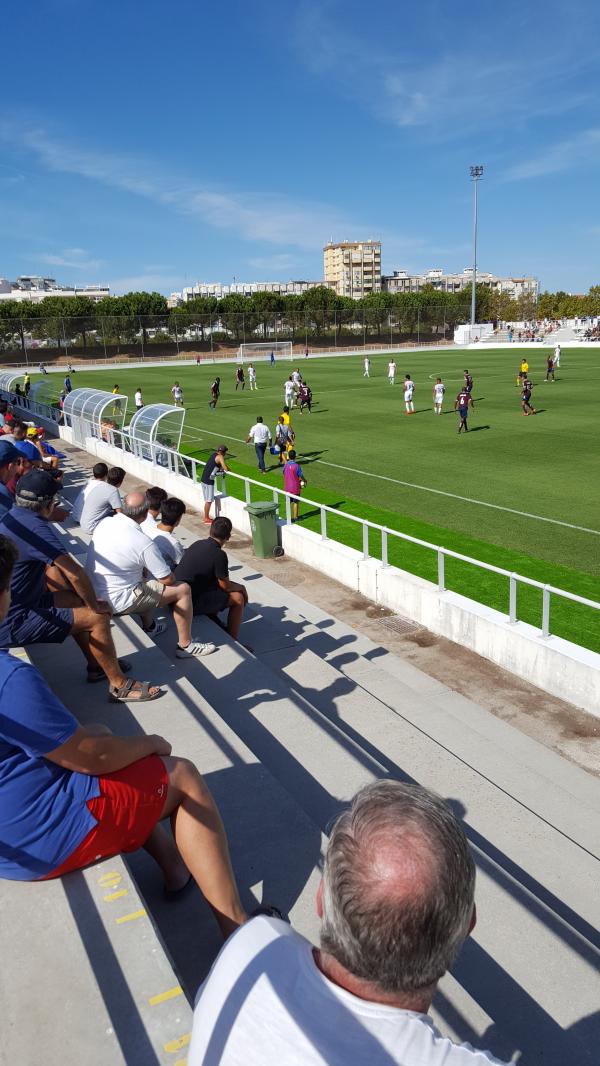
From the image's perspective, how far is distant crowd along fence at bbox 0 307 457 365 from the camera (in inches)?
2997

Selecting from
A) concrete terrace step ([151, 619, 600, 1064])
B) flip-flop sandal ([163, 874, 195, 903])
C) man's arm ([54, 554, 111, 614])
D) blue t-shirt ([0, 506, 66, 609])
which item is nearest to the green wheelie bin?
concrete terrace step ([151, 619, 600, 1064])

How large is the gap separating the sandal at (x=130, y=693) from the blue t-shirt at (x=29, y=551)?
876 mm

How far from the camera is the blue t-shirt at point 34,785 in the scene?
8.62 feet

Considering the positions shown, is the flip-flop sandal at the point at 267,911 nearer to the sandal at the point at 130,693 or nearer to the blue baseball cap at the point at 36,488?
the sandal at the point at 130,693

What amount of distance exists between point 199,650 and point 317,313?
87.0 m

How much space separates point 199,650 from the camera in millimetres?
6414

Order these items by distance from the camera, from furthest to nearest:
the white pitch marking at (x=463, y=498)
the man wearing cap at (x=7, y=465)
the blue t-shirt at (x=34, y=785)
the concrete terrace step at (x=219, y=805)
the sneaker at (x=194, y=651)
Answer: the white pitch marking at (x=463, y=498) → the man wearing cap at (x=7, y=465) → the sneaker at (x=194, y=651) → the concrete terrace step at (x=219, y=805) → the blue t-shirt at (x=34, y=785)

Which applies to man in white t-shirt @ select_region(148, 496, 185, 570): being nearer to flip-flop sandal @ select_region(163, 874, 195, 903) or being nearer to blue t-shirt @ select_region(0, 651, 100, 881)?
flip-flop sandal @ select_region(163, 874, 195, 903)

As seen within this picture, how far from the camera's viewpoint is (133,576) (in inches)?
246

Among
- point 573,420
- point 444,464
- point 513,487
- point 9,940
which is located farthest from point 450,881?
point 573,420

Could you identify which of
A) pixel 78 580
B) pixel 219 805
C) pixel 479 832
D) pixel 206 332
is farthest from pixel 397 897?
pixel 206 332

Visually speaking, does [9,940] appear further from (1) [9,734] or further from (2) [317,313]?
(2) [317,313]

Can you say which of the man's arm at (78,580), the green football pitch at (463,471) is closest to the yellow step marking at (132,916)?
the man's arm at (78,580)

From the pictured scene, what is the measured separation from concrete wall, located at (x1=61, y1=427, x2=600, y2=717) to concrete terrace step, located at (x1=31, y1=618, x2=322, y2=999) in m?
3.51
